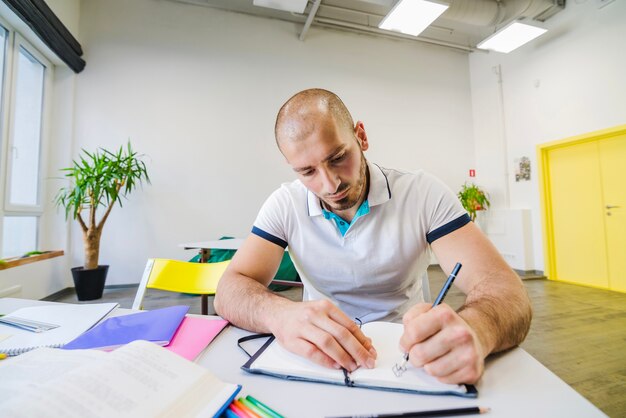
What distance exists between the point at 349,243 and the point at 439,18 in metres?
5.03

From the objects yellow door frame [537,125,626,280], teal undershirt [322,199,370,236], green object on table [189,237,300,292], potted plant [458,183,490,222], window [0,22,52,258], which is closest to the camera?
teal undershirt [322,199,370,236]

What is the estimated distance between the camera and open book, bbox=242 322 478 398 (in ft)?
1.47

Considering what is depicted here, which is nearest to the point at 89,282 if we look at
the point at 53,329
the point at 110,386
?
the point at 53,329

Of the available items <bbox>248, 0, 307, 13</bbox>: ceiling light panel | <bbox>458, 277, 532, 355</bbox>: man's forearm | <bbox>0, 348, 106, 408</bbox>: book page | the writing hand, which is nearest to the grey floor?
<bbox>458, 277, 532, 355</bbox>: man's forearm

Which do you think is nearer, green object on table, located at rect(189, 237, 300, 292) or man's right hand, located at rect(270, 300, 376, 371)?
man's right hand, located at rect(270, 300, 376, 371)

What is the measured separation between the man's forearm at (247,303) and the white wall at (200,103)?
3.46 m

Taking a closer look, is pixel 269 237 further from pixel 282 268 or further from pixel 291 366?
pixel 282 268

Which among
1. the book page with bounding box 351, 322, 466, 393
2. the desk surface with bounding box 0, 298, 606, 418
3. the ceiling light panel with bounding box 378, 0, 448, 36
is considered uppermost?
the ceiling light panel with bounding box 378, 0, 448, 36

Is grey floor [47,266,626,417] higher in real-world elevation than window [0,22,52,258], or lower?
lower

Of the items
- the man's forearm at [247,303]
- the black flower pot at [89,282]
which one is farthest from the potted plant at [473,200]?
the black flower pot at [89,282]

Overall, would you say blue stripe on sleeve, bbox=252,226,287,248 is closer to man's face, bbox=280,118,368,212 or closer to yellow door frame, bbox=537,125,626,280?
man's face, bbox=280,118,368,212

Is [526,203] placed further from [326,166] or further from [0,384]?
[0,384]

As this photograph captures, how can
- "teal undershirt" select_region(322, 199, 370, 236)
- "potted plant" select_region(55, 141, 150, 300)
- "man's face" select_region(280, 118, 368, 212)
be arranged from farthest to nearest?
1. "potted plant" select_region(55, 141, 150, 300)
2. "teal undershirt" select_region(322, 199, 370, 236)
3. "man's face" select_region(280, 118, 368, 212)

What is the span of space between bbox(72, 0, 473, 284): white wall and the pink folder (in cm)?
352
